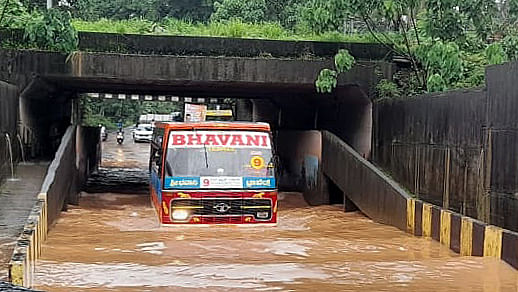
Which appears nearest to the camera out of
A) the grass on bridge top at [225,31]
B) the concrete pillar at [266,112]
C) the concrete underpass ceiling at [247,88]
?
the concrete underpass ceiling at [247,88]

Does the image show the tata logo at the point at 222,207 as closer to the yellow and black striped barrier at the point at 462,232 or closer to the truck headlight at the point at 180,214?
the truck headlight at the point at 180,214

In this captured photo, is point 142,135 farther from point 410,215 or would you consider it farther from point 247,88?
point 410,215

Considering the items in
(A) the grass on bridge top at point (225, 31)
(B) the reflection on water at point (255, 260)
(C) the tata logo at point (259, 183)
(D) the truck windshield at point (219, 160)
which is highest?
(A) the grass on bridge top at point (225, 31)

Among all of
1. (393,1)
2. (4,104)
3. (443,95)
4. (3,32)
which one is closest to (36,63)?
(3,32)

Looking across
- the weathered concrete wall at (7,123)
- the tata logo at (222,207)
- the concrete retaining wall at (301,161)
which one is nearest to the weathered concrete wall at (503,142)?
the tata logo at (222,207)

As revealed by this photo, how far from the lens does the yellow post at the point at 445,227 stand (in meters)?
13.2

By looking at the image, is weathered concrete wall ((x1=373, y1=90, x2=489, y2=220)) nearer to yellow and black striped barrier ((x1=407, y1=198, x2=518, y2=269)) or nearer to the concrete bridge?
the concrete bridge

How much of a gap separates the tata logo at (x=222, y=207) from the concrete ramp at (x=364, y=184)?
3.54m

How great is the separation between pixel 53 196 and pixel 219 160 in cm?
347

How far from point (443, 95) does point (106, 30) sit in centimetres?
1073

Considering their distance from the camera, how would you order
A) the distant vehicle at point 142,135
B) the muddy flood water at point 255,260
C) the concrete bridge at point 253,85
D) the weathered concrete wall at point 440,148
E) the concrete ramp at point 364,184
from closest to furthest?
the muddy flood water at point 255,260 → the weathered concrete wall at point 440,148 → the concrete ramp at point 364,184 → the concrete bridge at point 253,85 → the distant vehicle at point 142,135

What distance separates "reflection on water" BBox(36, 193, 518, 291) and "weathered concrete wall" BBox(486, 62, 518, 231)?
3.70 feet

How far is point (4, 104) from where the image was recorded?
17.9 meters

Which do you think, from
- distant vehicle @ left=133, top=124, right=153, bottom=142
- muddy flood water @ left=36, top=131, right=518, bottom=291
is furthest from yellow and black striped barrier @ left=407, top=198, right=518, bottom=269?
distant vehicle @ left=133, top=124, right=153, bottom=142
